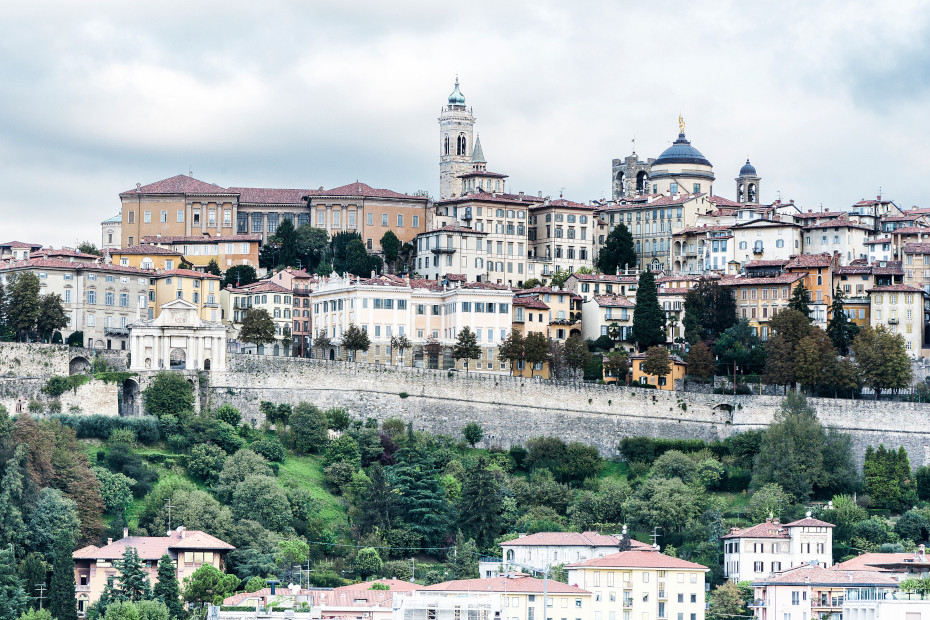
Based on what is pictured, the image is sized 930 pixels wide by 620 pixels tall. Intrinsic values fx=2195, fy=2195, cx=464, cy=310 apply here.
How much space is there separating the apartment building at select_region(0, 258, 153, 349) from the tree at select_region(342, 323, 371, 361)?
9398mm

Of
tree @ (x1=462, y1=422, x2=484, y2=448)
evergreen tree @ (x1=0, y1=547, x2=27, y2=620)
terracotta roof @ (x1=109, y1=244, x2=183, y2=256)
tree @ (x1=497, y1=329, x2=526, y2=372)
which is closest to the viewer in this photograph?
evergreen tree @ (x1=0, y1=547, x2=27, y2=620)

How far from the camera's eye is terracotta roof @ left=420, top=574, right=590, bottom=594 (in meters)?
66.6

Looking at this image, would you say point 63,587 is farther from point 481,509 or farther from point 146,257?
point 146,257

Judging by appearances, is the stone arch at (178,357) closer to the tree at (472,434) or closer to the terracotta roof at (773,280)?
the tree at (472,434)

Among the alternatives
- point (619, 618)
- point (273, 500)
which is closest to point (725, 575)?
point (619, 618)

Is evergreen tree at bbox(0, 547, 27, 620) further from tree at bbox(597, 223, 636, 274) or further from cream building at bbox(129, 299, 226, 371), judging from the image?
tree at bbox(597, 223, 636, 274)

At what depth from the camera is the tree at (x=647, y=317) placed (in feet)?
316

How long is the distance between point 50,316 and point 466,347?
690 inches

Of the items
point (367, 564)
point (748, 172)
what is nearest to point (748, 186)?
point (748, 172)

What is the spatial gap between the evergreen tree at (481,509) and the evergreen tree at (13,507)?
15.7m

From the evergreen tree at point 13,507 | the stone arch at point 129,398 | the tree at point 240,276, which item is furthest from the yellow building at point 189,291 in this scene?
the evergreen tree at point 13,507

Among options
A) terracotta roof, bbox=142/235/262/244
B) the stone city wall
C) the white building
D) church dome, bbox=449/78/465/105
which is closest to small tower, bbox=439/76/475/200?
church dome, bbox=449/78/465/105

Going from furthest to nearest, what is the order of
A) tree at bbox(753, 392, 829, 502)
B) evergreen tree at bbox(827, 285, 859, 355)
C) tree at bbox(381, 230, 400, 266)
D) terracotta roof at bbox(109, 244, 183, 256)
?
1. tree at bbox(381, 230, 400, 266)
2. terracotta roof at bbox(109, 244, 183, 256)
3. evergreen tree at bbox(827, 285, 859, 355)
4. tree at bbox(753, 392, 829, 502)

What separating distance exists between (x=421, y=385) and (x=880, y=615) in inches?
1108
